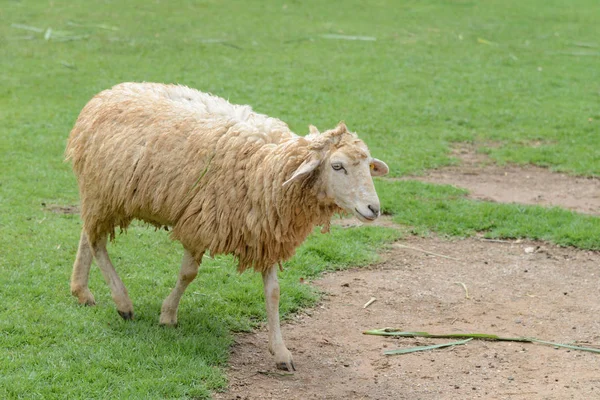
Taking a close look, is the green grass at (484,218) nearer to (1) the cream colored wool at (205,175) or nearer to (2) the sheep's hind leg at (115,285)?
(1) the cream colored wool at (205,175)

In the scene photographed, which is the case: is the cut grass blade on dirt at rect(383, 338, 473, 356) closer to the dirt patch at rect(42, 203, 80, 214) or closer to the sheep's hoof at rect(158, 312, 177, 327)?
the sheep's hoof at rect(158, 312, 177, 327)

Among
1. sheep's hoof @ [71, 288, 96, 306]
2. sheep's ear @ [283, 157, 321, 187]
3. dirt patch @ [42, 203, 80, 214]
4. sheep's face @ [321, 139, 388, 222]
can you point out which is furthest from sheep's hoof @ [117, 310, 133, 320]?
dirt patch @ [42, 203, 80, 214]

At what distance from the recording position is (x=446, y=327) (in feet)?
21.9

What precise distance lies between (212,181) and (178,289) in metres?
0.84

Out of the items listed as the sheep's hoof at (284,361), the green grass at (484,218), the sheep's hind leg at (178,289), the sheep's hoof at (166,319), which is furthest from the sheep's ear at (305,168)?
the green grass at (484,218)

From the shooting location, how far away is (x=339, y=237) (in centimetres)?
836

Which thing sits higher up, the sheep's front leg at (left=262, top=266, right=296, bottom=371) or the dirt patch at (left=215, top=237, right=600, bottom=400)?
the sheep's front leg at (left=262, top=266, right=296, bottom=371)

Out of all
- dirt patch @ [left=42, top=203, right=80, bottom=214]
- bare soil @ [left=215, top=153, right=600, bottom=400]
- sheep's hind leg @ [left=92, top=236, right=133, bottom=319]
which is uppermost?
sheep's hind leg @ [left=92, top=236, right=133, bottom=319]

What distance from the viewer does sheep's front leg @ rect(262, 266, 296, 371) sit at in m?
5.81

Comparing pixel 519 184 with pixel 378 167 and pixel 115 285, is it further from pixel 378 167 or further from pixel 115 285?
pixel 115 285

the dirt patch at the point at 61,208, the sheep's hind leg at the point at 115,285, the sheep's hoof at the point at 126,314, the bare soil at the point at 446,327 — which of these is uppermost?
the sheep's hind leg at the point at 115,285

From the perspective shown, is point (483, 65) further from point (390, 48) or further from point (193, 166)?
point (193, 166)

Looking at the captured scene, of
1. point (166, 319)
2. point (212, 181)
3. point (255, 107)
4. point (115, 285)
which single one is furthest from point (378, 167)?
point (255, 107)

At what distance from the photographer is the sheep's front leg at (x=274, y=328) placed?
581 centimetres
